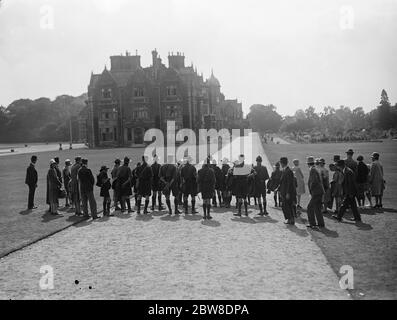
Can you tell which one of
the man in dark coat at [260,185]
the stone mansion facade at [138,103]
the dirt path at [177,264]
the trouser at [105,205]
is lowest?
the dirt path at [177,264]

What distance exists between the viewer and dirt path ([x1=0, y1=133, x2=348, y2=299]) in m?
7.04

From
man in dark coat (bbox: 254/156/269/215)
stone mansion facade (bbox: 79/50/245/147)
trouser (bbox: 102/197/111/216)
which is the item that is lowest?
trouser (bbox: 102/197/111/216)

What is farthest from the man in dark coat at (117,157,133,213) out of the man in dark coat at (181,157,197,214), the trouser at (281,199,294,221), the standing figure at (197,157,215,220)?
the trouser at (281,199,294,221)

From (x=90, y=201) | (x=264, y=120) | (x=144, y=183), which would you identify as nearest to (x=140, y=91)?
(x=144, y=183)

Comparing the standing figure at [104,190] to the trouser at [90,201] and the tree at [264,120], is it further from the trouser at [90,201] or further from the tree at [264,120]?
the tree at [264,120]

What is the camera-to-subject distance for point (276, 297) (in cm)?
662

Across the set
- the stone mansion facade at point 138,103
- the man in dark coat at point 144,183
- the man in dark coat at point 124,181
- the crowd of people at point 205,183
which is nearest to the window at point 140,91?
the stone mansion facade at point 138,103

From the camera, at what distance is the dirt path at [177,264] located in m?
7.04

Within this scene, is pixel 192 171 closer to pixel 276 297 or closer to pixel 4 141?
pixel 276 297

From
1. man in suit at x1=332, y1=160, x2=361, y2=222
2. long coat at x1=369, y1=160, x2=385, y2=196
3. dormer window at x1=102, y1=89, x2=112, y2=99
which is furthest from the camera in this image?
dormer window at x1=102, y1=89, x2=112, y2=99

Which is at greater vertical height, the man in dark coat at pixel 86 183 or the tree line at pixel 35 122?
the tree line at pixel 35 122

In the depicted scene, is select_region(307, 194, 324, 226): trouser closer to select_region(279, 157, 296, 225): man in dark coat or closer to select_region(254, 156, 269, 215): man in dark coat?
select_region(279, 157, 296, 225): man in dark coat
